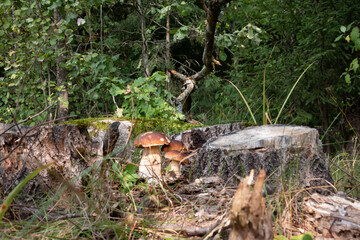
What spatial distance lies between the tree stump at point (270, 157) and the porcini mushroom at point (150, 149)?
31 cm

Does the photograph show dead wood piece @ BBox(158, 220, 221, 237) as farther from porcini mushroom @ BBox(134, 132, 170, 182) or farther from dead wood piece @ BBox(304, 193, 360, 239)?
porcini mushroom @ BBox(134, 132, 170, 182)

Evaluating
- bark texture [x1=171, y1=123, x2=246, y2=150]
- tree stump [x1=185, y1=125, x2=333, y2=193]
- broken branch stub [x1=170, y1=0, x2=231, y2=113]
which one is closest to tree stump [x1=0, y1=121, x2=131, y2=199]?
tree stump [x1=185, y1=125, x2=333, y2=193]

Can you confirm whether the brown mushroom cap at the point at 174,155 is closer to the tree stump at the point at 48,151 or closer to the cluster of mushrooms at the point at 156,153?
the cluster of mushrooms at the point at 156,153

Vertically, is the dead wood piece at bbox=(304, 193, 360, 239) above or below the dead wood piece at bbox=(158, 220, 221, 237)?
below

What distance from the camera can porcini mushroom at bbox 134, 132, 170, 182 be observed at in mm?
2238

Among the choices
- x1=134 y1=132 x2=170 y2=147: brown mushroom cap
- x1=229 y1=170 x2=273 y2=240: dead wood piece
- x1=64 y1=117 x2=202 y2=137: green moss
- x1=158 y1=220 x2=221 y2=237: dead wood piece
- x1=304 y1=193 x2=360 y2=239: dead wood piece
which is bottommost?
x1=64 y1=117 x2=202 y2=137: green moss

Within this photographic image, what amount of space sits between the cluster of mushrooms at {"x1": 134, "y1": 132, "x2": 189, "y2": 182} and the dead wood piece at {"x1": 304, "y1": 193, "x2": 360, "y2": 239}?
3.31 ft

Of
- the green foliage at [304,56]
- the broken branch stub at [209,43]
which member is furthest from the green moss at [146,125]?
the broken branch stub at [209,43]

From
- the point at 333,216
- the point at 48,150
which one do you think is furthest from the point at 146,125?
the point at 333,216

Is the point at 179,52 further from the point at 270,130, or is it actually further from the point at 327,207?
the point at 327,207

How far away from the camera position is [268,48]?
18.1 ft

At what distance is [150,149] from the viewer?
2.33m

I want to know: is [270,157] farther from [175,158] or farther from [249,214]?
[249,214]

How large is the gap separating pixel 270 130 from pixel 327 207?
2.99 ft
